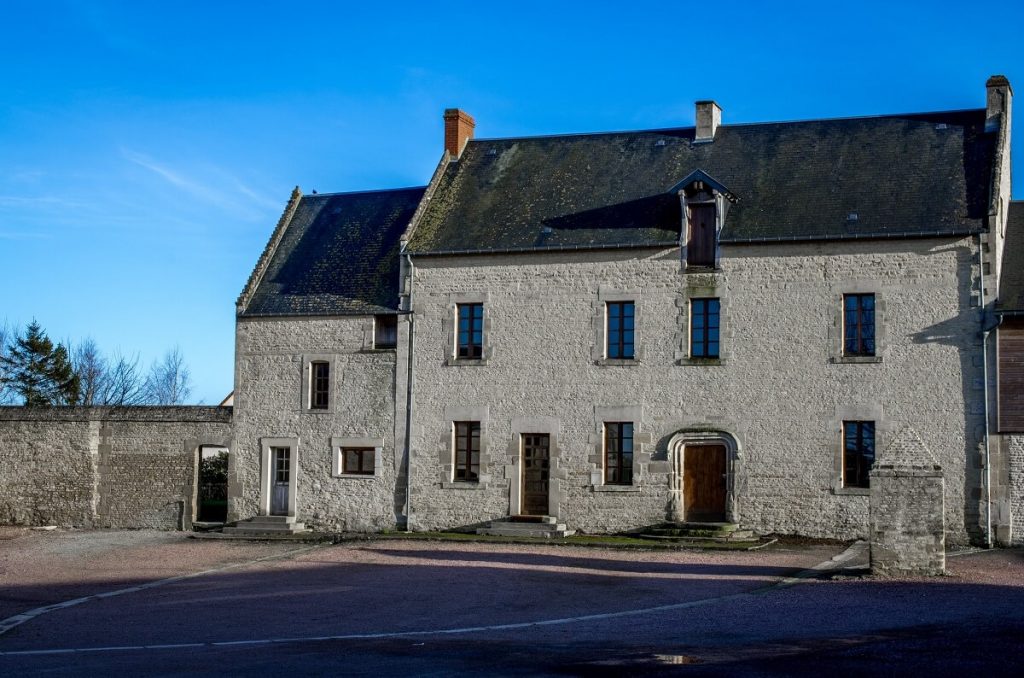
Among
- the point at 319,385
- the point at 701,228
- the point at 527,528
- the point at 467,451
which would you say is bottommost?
the point at 527,528

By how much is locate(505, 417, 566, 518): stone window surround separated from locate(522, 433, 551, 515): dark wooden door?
10 cm

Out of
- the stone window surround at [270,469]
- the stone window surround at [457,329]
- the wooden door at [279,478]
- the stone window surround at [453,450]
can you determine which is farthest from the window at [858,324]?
the wooden door at [279,478]

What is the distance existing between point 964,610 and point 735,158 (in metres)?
15.0

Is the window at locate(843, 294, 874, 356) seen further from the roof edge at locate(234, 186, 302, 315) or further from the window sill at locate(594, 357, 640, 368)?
the roof edge at locate(234, 186, 302, 315)

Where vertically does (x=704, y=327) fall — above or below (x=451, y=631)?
above

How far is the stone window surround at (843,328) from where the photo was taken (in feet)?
77.6

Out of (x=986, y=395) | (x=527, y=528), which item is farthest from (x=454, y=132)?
(x=986, y=395)

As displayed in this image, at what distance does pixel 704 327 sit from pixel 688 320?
1.17ft

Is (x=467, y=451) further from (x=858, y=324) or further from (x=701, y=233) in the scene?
(x=858, y=324)

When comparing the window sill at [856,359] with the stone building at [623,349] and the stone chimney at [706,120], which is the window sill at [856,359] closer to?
the stone building at [623,349]

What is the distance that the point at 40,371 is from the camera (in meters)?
47.6

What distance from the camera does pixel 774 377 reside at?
79.8 ft

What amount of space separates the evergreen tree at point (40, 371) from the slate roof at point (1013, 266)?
35.9m

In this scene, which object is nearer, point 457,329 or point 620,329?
point 620,329
